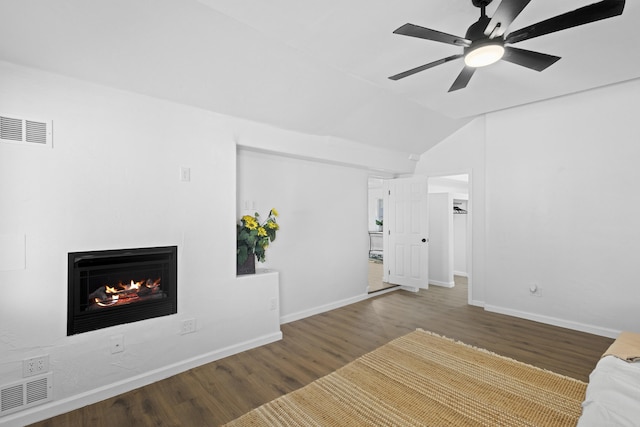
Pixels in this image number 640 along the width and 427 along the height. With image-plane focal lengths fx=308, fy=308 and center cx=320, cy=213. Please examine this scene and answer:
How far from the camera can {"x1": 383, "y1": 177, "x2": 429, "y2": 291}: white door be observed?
17.9ft

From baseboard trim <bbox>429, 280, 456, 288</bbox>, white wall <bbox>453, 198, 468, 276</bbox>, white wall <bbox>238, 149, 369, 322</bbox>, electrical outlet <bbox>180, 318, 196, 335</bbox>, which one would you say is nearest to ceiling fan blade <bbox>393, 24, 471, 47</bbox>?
white wall <bbox>238, 149, 369, 322</bbox>

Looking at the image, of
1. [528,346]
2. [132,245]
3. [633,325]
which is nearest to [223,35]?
[132,245]

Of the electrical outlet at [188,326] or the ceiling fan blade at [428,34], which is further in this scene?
the electrical outlet at [188,326]

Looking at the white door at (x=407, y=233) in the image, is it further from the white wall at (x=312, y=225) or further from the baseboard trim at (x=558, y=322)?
the baseboard trim at (x=558, y=322)

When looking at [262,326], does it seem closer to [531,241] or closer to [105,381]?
[105,381]

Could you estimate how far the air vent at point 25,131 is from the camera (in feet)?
6.86

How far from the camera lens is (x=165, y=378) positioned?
2.65 meters

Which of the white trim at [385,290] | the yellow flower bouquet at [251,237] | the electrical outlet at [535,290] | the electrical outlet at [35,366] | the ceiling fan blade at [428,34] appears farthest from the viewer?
the white trim at [385,290]

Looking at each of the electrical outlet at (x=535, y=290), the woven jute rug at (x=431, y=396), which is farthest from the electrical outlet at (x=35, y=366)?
the electrical outlet at (x=535, y=290)

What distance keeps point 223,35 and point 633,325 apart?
5.06m

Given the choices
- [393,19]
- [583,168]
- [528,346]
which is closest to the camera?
[393,19]

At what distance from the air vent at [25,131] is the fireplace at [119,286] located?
85 centimetres

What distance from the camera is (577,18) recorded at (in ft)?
5.72

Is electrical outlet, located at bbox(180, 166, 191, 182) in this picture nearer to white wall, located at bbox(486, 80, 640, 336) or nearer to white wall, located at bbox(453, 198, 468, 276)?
white wall, located at bbox(486, 80, 640, 336)
